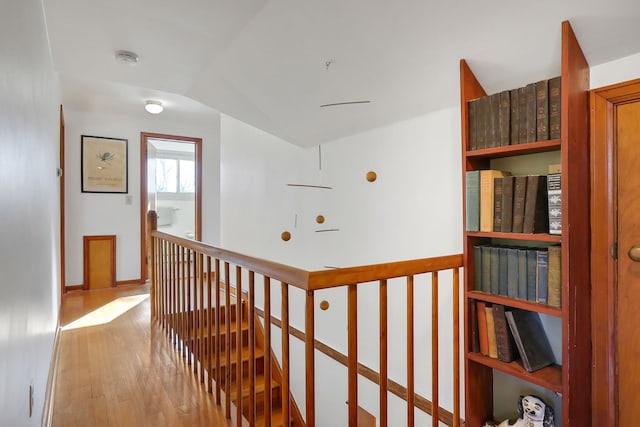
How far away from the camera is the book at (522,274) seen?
1.46 metres

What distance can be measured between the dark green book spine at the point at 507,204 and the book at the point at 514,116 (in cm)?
16

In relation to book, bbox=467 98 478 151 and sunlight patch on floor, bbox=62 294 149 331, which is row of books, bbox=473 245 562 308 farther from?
sunlight patch on floor, bbox=62 294 149 331

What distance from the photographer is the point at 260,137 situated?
12.4 feet

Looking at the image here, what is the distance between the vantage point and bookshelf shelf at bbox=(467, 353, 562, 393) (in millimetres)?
1364

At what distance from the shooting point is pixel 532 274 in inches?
57.0

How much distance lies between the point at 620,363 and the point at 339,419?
1923mm

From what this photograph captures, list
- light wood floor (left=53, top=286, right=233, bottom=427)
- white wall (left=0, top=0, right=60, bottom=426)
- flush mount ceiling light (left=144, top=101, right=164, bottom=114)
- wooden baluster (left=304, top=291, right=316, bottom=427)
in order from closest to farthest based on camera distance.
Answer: white wall (left=0, top=0, right=60, bottom=426) → wooden baluster (left=304, top=291, right=316, bottom=427) → light wood floor (left=53, top=286, right=233, bottom=427) → flush mount ceiling light (left=144, top=101, right=164, bottom=114)

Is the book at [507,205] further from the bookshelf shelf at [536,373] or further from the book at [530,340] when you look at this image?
the bookshelf shelf at [536,373]

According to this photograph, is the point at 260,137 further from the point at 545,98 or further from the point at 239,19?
the point at 545,98

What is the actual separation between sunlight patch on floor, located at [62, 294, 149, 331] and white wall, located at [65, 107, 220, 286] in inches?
36.2

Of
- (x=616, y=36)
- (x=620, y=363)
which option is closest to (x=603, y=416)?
(x=620, y=363)

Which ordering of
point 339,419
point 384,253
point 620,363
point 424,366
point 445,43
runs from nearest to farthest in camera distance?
point 620,363, point 445,43, point 424,366, point 384,253, point 339,419

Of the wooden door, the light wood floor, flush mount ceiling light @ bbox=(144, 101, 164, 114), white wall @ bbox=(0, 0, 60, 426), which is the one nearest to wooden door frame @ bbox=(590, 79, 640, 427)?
the wooden door

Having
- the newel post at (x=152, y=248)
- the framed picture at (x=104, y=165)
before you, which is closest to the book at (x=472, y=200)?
the newel post at (x=152, y=248)
